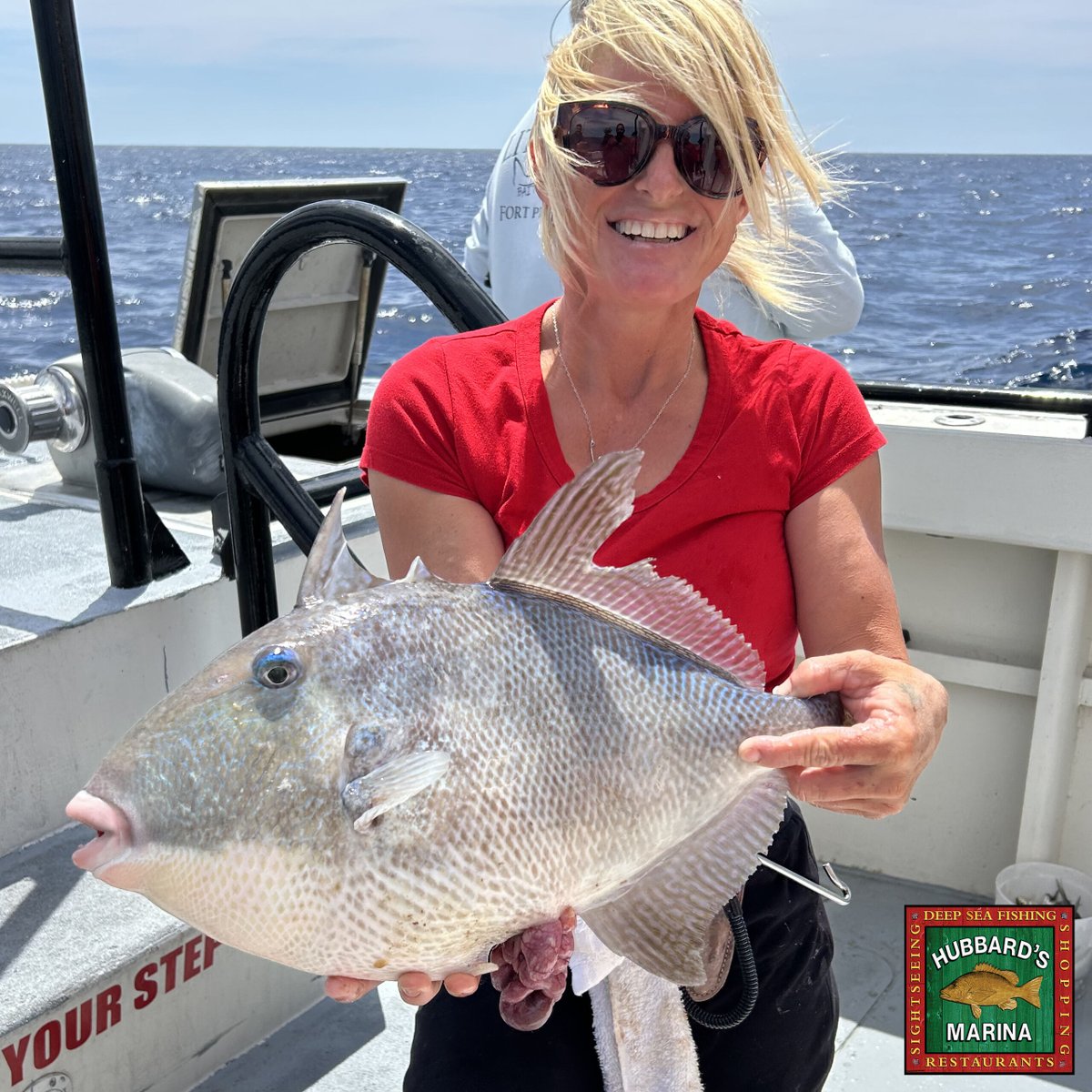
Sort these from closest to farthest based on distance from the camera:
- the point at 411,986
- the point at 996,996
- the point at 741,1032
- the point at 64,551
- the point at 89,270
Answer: the point at 411,986
the point at 741,1032
the point at 89,270
the point at 996,996
the point at 64,551

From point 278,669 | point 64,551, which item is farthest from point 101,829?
point 64,551

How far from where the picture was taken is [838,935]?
314 centimetres

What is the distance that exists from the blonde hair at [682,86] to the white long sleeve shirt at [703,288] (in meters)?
1.42

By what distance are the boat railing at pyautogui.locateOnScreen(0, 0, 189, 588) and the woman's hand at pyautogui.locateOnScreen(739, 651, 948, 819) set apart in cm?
165

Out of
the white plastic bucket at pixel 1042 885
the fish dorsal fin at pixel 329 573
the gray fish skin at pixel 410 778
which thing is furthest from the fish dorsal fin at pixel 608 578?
the white plastic bucket at pixel 1042 885

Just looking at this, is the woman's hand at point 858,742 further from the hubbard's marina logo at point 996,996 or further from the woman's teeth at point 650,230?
the hubbard's marina logo at point 996,996

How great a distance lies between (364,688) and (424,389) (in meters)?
0.64

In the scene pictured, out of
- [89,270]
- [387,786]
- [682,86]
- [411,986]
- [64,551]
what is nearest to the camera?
[387,786]

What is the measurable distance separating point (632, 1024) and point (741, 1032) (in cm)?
17

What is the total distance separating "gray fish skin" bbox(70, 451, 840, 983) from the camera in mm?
1040

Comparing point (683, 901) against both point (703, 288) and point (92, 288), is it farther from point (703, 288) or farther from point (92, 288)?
point (703, 288)

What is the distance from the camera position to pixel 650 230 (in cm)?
158

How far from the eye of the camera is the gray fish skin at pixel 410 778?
104 centimetres

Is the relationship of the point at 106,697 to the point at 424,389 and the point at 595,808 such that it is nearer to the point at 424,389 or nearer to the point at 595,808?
the point at 424,389
